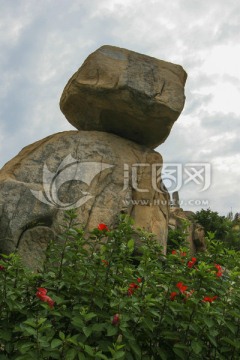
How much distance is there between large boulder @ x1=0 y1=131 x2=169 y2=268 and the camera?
30.7 feet

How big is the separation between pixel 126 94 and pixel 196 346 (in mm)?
7343

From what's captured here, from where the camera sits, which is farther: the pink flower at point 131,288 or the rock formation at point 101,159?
the rock formation at point 101,159

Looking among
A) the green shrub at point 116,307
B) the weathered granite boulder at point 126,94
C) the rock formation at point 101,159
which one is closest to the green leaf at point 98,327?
the green shrub at point 116,307

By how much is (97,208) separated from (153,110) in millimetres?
2576

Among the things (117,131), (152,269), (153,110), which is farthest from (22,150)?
(152,269)

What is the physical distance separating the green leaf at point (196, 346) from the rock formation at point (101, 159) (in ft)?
18.0

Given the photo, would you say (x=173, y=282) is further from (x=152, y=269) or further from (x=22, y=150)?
(x=22, y=150)

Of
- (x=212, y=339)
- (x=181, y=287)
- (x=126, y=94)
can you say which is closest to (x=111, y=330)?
(x=181, y=287)

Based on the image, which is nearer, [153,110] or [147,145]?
[153,110]

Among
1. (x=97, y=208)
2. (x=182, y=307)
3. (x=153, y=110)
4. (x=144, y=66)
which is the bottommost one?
(x=182, y=307)

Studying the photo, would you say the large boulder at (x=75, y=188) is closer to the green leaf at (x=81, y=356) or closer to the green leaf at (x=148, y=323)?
the green leaf at (x=148, y=323)

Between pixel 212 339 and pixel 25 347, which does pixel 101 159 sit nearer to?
pixel 212 339

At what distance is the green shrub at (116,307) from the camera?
3951mm

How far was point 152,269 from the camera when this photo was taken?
15.2 feet
